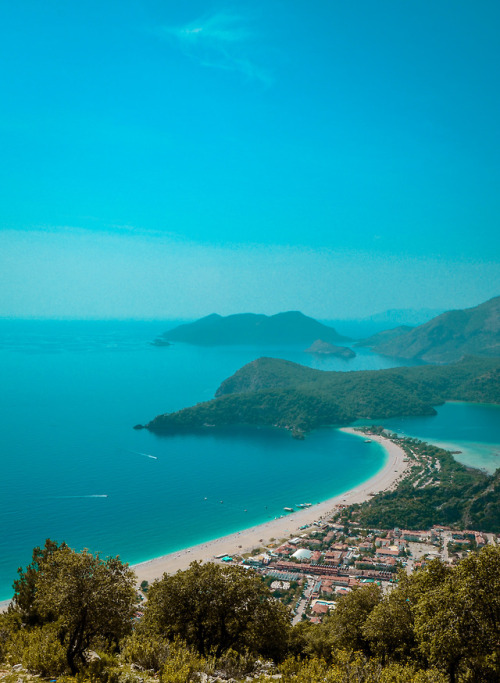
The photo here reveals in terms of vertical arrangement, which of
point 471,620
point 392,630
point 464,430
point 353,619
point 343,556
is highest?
point 464,430

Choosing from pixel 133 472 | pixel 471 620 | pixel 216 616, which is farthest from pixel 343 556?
pixel 471 620

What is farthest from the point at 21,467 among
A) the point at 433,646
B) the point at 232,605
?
the point at 433,646

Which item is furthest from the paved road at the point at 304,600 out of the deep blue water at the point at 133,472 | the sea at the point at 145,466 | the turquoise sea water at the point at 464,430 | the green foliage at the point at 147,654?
the turquoise sea water at the point at 464,430

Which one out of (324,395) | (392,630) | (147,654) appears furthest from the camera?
(324,395)

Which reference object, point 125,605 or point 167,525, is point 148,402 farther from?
point 125,605

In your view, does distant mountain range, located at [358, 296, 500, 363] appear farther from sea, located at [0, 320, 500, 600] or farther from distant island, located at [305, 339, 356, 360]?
sea, located at [0, 320, 500, 600]

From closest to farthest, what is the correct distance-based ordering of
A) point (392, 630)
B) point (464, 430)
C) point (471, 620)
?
point (471, 620), point (392, 630), point (464, 430)

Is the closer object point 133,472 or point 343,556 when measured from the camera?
point 343,556

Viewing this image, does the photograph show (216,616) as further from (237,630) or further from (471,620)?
(471,620)
